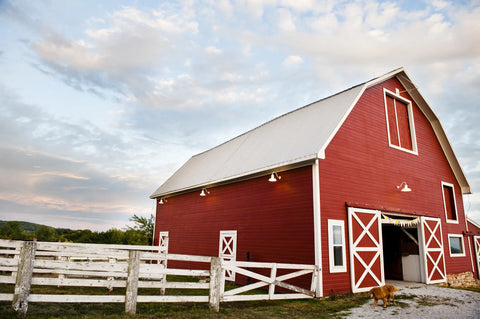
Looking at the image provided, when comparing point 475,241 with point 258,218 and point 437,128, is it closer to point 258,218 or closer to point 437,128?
point 437,128

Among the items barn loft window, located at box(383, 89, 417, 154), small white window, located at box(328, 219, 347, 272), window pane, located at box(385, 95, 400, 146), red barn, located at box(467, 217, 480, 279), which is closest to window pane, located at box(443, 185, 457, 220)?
red barn, located at box(467, 217, 480, 279)

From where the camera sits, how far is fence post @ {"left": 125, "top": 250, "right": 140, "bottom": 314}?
6.49m

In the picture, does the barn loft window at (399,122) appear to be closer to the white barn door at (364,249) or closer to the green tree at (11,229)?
the white barn door at (364,249)

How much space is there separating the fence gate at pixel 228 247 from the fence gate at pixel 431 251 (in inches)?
281

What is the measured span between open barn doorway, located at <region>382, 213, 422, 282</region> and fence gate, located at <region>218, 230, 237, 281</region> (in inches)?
226

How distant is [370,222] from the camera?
10969 millimetres

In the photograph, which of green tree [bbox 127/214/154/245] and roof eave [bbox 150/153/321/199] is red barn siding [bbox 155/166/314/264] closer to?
roof eave [bbox 150/153/321/199]

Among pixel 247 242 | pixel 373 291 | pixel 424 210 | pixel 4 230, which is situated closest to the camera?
pixel 373 291

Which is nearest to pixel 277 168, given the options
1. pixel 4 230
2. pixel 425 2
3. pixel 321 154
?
pixel 321 154

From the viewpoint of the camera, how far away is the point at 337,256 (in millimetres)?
9875

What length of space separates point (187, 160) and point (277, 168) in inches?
513

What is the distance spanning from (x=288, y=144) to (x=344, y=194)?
2.62 metres

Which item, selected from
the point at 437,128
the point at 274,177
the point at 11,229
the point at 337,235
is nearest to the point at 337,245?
the point at 337,235

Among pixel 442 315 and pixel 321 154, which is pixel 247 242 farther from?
pixel 442 315
